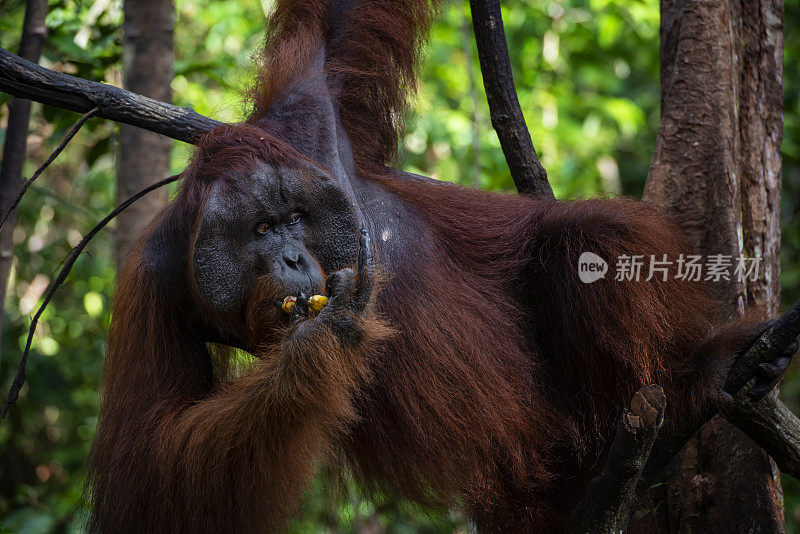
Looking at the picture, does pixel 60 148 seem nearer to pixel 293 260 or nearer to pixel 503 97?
pixel 293 260

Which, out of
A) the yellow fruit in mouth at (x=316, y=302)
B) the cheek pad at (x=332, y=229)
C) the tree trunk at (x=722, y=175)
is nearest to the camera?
the yellow fruit in mouth at (x=316, y=302)

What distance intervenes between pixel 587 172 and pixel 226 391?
4784 millimetres

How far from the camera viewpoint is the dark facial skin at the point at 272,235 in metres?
2.07

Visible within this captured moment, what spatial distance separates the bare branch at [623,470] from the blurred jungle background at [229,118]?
2.35 metres

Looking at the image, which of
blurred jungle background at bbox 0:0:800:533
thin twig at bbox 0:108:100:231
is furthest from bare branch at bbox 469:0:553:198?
blurred jungle background at bbox 0:0:800:533

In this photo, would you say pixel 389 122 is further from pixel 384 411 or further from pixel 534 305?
pixel 384 411

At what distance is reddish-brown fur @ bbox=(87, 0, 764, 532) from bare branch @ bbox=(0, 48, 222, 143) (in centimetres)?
14

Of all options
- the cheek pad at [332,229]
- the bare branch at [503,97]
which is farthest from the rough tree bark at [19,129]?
the bare branch at [503,97]

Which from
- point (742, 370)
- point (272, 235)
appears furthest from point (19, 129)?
point (742, 370)

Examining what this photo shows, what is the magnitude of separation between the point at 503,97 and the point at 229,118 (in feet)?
6.38

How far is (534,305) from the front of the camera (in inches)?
101

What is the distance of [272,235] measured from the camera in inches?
84.5

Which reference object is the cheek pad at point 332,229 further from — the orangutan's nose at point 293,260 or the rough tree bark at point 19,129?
the rough tree bark at point 19,129

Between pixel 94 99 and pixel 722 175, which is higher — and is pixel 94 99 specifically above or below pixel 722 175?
below
